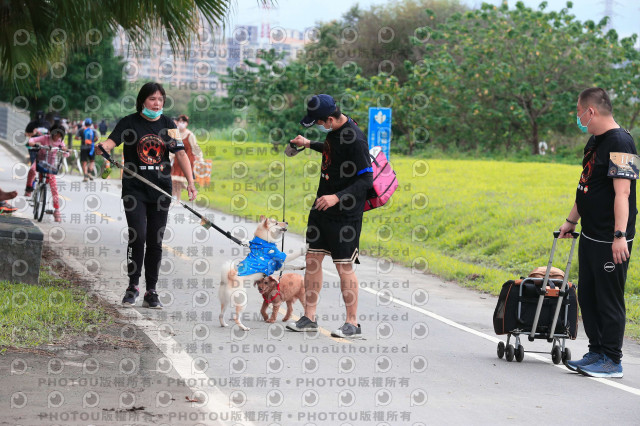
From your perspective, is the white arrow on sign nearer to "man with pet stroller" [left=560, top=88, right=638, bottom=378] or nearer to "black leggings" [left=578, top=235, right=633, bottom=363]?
"man with pet stroller" [left=560, top=88, right=638, bottom=378]

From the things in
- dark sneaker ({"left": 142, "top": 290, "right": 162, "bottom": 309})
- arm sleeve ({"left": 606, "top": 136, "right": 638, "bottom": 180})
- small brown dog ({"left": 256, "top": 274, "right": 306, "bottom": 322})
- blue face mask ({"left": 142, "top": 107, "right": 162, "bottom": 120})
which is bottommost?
dark sneaker ({"left": 142, "top": 290, "right": 162, "bottom": 309})

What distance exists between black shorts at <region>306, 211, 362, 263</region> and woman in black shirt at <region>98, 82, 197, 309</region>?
169cm

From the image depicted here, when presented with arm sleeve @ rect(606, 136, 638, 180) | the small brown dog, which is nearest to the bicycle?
the small brown dog

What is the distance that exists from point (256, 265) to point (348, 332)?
1.06 m

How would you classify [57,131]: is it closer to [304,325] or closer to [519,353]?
[304,325]

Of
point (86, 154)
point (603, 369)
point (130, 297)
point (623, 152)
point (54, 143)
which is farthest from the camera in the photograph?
point (86, 154)

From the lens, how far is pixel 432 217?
21.0 m

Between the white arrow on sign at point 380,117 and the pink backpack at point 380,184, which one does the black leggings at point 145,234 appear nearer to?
the pink backpack at point 380,184

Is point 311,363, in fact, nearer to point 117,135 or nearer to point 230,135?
point 117,135

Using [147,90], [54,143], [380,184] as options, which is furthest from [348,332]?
[54,143]

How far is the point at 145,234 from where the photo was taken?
10133 millimetres

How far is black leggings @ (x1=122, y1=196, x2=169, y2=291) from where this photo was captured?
999 centimetres

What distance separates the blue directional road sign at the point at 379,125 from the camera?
76.3ft

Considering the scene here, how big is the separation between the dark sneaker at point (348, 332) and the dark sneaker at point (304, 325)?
27cm
